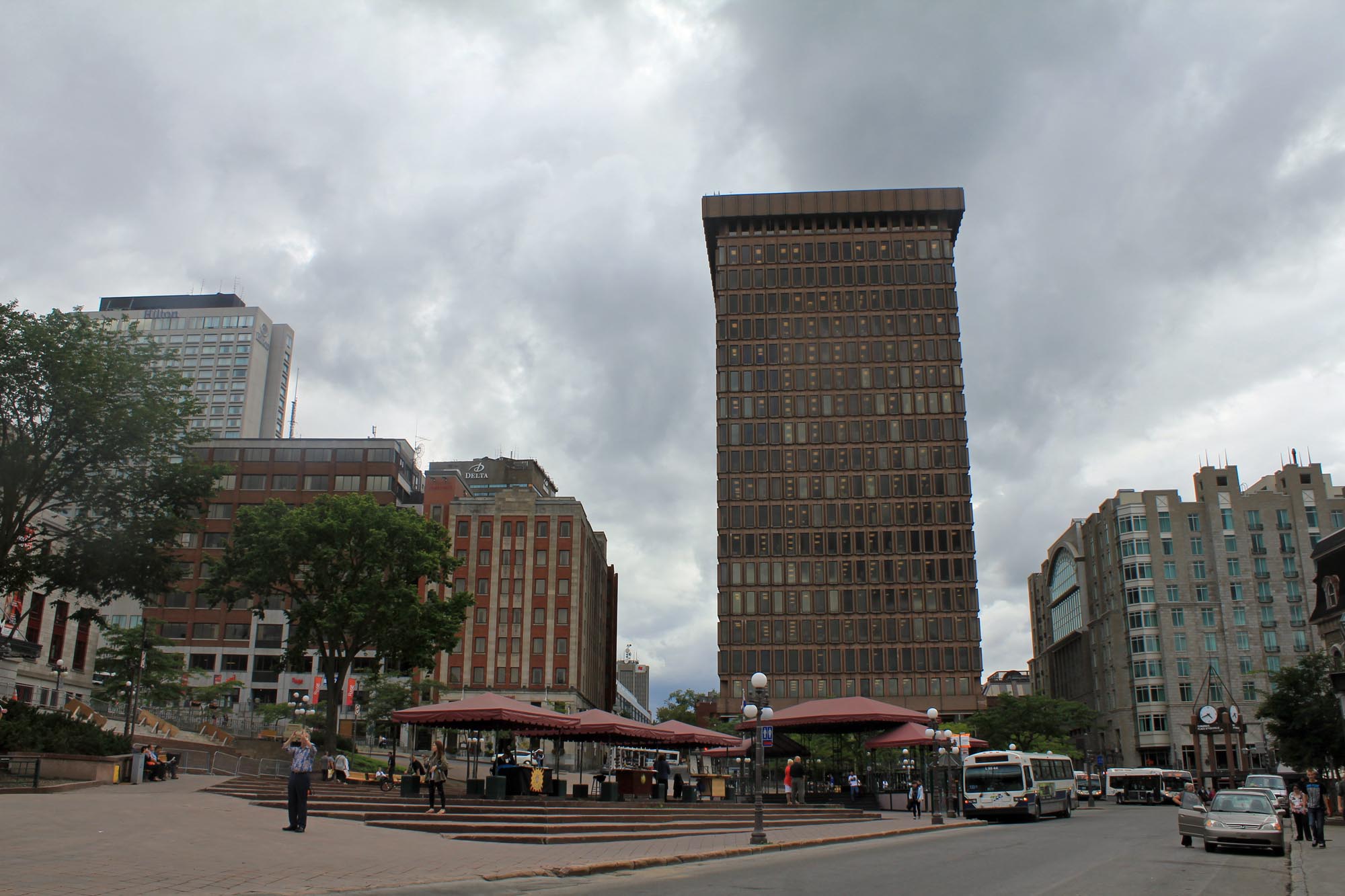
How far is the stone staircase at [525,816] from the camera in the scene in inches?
901

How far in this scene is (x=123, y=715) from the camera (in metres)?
56.2

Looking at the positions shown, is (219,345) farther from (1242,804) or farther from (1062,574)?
(1242,804)

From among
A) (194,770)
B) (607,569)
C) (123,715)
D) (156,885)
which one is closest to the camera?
(156,885)

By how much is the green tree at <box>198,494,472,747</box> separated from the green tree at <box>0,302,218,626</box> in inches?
258

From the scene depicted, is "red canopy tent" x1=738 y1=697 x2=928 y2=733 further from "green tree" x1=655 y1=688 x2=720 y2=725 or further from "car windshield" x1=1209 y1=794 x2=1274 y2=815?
"green tree" x1=655 y1=688 x2=720 y2=725

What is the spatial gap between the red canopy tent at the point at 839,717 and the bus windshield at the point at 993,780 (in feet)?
9.93

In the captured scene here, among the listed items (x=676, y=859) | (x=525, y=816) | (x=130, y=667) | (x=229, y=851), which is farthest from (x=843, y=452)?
(x=229, y=851)

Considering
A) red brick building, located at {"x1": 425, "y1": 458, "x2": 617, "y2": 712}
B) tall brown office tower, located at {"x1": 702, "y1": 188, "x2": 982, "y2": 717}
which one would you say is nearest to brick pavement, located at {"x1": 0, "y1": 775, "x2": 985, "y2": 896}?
red brick building, located at {"x1": 425, "y1": 458, "x2": 617, "y2": 712}

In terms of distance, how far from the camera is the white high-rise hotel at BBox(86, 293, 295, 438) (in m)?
173

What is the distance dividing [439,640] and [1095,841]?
3049 cm

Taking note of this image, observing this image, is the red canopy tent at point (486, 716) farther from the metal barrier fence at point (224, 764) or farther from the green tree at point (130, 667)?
the green tree at point (130, 667)

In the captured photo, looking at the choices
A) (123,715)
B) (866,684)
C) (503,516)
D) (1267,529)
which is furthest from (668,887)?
(1267,529)

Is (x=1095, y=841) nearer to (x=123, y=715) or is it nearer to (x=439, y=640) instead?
(x=439, y=640)

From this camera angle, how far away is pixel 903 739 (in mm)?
39156
